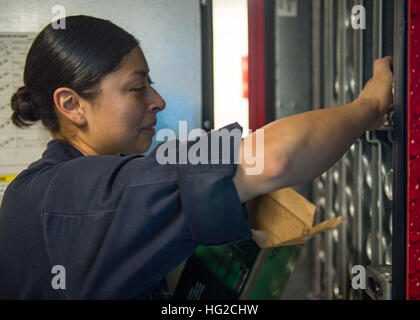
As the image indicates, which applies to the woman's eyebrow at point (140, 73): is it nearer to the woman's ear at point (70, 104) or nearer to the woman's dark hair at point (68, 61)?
the woman's dark hair at point (68, 61)

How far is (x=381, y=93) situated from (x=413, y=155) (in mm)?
185

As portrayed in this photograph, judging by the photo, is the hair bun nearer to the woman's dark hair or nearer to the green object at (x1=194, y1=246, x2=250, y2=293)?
the woman's dark hair

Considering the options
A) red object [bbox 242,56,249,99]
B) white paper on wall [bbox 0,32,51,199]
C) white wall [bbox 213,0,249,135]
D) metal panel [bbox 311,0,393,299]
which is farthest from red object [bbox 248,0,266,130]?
white paper on wall [bbox 0,32,51,199]

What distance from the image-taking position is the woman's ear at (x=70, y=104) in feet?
3.05

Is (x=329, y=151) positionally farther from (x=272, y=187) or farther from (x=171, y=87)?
(x=171, y=87)

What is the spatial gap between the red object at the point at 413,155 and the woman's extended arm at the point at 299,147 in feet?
0.39

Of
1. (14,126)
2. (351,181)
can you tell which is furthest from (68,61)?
(351,181)

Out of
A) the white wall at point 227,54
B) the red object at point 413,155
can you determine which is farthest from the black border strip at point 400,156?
the white wall at point 227,54

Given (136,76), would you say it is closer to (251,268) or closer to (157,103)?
(157,103)

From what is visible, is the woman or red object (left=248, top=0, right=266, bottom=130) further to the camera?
red object (left=248, top=0, right=266, bottom=130)

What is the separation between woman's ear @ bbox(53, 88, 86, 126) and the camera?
0.93 metres

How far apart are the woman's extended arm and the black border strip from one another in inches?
4.0

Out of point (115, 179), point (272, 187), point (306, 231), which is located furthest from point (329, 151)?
point (115, 179)

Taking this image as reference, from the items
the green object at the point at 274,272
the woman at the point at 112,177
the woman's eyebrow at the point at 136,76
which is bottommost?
the green object at the point at 274,272
